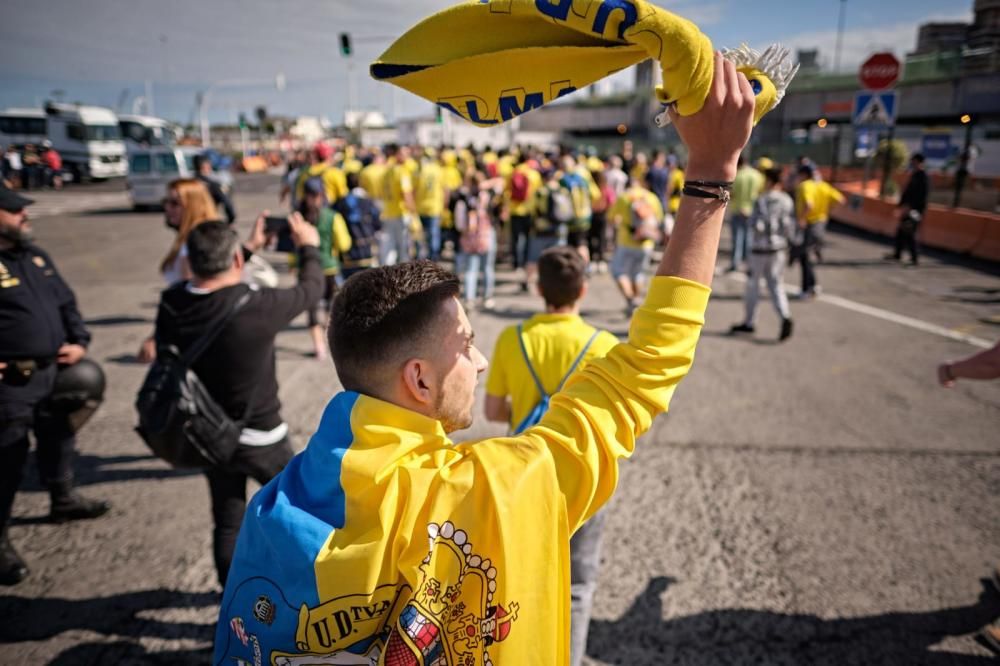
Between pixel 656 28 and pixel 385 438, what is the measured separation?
34.6 inches

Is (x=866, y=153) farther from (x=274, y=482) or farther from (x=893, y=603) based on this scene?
(x=274, y=482)

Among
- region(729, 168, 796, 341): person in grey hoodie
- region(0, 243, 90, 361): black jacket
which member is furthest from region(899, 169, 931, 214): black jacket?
region(0, 243, 90, 361): black jacket

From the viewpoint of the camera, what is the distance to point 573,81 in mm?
1141

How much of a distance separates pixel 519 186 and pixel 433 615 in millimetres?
9920

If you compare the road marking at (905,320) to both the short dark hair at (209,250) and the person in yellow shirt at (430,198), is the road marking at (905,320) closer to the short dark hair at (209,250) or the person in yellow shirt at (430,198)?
the person in yellow shirt at (430,198)

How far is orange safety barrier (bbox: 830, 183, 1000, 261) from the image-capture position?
12803 mm

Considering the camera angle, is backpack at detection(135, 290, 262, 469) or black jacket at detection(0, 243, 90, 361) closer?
backpack at detection(135, 290, 262, 469)

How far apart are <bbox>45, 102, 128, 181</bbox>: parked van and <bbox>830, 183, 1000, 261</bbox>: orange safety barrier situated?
32.8 m

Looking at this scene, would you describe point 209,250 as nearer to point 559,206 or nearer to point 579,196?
point 559,206

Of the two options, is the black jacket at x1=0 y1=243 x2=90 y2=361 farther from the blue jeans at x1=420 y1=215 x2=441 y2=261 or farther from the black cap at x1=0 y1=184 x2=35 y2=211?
the blue jeans at x1=420 y1=215 x2=441 y2=261

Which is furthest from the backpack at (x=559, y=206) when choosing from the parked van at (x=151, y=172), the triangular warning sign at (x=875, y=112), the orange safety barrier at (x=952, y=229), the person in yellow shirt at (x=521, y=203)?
the parked van at (x=151, y=172)

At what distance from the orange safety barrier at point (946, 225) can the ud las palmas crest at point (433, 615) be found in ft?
50.3

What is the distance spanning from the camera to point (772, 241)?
7.50 metres

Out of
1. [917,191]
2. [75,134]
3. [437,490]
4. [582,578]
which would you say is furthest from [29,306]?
[75,134]
